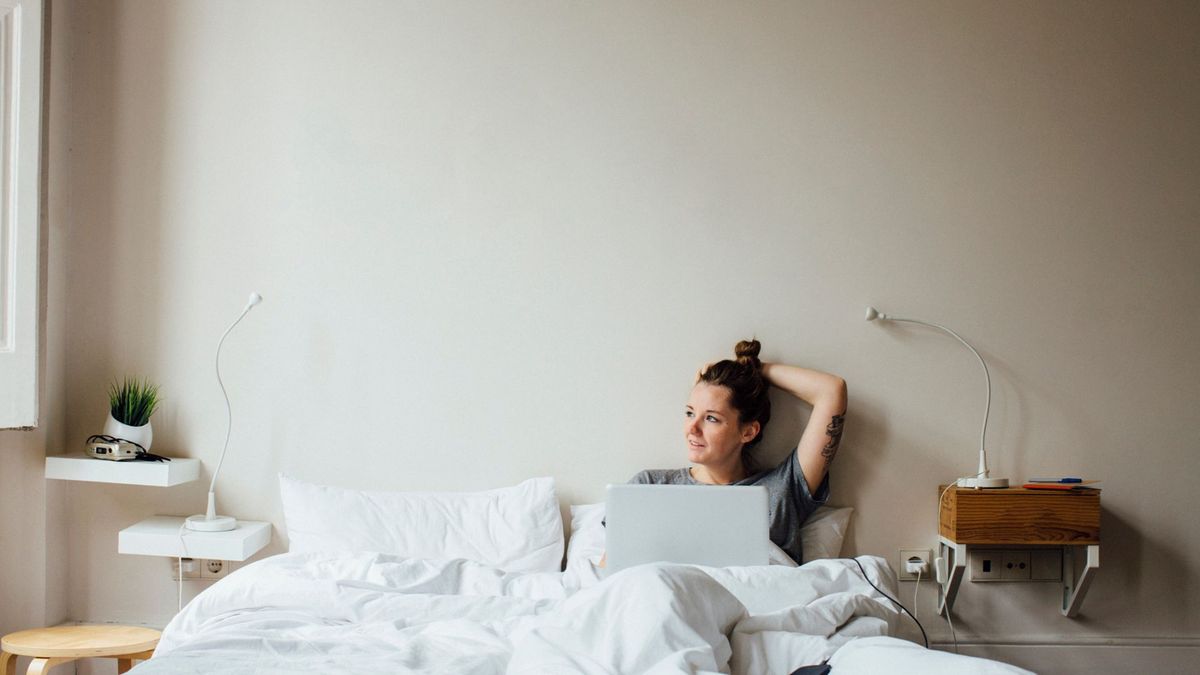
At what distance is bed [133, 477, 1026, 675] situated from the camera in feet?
4.54

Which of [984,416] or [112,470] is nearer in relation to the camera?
[112,470]

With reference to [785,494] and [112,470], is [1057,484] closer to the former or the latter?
[785,494]

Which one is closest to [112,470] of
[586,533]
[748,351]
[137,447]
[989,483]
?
[137,447]

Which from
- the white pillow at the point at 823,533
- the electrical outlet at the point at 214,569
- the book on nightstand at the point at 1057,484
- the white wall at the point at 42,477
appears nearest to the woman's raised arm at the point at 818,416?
the white pillow at the point at 823,533

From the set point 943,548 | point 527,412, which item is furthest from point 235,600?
point 943,548

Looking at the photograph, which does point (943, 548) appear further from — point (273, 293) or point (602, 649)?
point (273, 293)

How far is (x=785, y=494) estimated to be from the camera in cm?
251

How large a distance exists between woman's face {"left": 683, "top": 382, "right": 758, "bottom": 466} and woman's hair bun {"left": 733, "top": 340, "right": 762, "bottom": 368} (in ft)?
0.39

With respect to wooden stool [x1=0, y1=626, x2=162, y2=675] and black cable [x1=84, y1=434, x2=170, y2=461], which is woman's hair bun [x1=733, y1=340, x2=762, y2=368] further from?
wooden stool [x1=0, y1=626, x2=162, y2=675]

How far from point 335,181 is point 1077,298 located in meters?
2.18

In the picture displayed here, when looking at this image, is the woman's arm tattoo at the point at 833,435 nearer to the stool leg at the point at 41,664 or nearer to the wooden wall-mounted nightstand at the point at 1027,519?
the wooden wall-mounted nightstand at the point at 1027,519

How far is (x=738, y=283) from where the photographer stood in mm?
2678

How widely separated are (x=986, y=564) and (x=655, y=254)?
1295 mm

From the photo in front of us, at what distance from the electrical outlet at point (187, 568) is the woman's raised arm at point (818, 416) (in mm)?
1749
